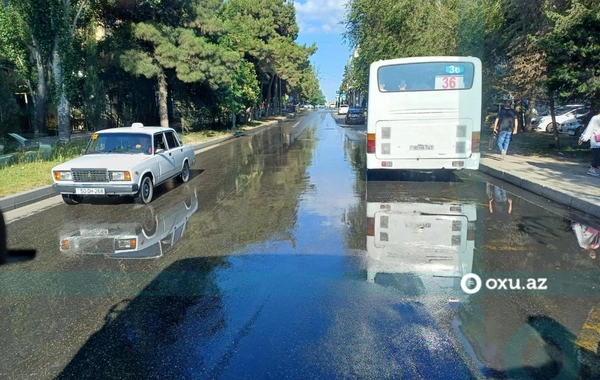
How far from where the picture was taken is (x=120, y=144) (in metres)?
9.62

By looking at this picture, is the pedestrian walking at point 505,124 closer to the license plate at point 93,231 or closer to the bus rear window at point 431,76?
the bus rear window at point 431,76

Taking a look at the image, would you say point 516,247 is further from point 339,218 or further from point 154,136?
point 154,136

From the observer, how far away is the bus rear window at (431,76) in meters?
10.2

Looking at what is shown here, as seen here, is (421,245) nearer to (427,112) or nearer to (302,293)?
(302,293)

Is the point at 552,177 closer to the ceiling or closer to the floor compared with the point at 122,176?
closer to the floor

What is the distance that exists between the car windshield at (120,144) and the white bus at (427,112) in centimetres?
533

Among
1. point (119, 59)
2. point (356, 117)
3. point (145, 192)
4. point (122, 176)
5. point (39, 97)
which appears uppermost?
point (119, 59)

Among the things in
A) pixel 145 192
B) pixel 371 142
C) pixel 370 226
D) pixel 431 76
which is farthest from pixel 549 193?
pixel 145 192

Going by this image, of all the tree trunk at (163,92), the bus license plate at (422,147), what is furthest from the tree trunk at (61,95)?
the bus license plate at (422,147)

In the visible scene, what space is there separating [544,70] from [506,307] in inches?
489

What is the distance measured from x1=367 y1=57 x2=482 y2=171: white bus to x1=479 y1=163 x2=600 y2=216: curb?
4.06 ft

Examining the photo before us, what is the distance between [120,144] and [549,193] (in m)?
9.36

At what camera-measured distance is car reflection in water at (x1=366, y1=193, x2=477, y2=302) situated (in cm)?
481

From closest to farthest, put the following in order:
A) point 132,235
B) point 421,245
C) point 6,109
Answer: point 421,245 → point 132,235 → point 6,109
